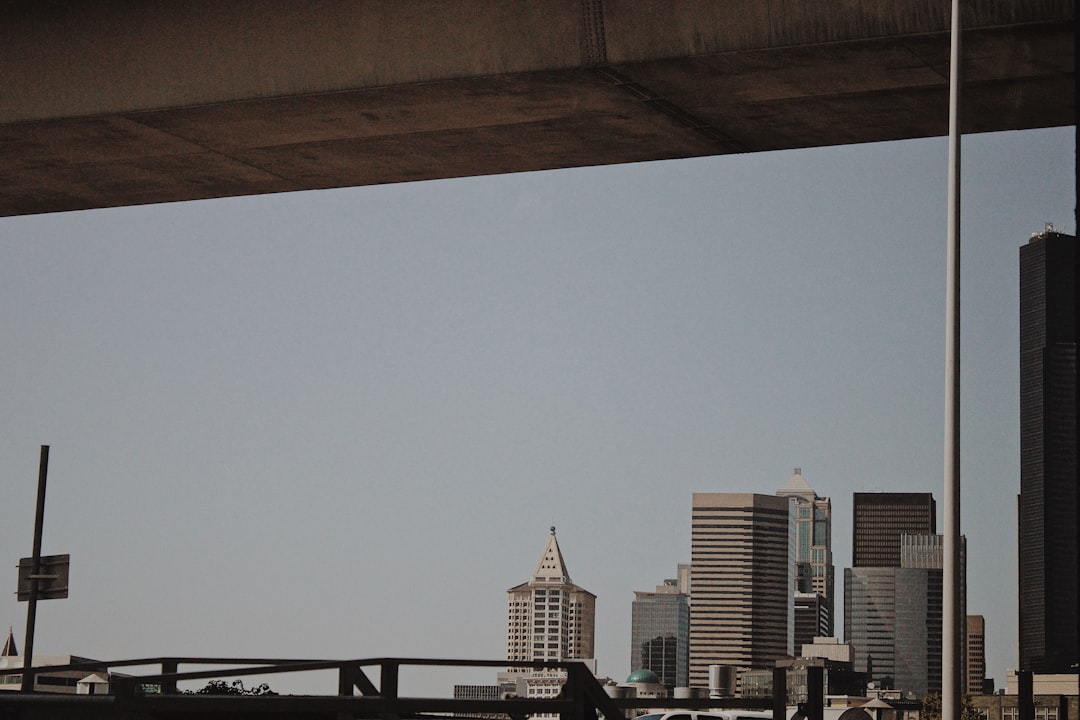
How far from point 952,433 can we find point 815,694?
9.57 ft

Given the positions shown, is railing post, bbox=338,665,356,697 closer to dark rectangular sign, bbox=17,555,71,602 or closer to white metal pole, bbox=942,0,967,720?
white metal pole, bbox=942,0,967,720

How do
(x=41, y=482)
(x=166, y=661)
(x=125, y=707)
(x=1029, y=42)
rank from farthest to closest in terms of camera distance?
1. (x=41, y=482)
2. (x=166, y=661)
3. (x=1029, y=42)
4. (x=125, y=707)

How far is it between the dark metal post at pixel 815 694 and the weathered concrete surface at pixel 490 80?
16.7 feet

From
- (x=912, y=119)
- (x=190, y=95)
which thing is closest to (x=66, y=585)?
(x=190, y=95)

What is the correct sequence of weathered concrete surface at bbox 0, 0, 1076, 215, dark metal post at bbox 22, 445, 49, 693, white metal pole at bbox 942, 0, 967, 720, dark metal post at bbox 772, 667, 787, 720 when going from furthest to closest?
dark metal post at bbox 22, 445, 49, 693
dark metal post at bbox 772, 667, 787, 720
white metal pole at bbox 942, 0, 967, 720
weathered concrete surface at bbox 0, 0, 1076, 215

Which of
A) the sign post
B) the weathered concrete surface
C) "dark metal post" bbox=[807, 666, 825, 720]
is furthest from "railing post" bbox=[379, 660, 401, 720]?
the sign post

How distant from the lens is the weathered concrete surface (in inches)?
472

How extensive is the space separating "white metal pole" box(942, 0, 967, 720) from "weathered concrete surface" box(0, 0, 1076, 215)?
229 mm

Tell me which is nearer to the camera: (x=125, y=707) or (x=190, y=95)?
(x=125, y=707)

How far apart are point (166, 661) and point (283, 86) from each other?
20.0 feet

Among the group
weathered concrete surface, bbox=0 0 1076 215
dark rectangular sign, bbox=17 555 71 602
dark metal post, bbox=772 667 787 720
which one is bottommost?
dark metal post, bbox=772 667 787 720

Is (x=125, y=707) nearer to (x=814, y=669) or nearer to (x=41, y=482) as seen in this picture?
(x=814, y=669)

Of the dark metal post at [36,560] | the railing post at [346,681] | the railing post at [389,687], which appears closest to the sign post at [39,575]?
the dark metal post at [36,560]

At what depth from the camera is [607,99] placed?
13.3m
